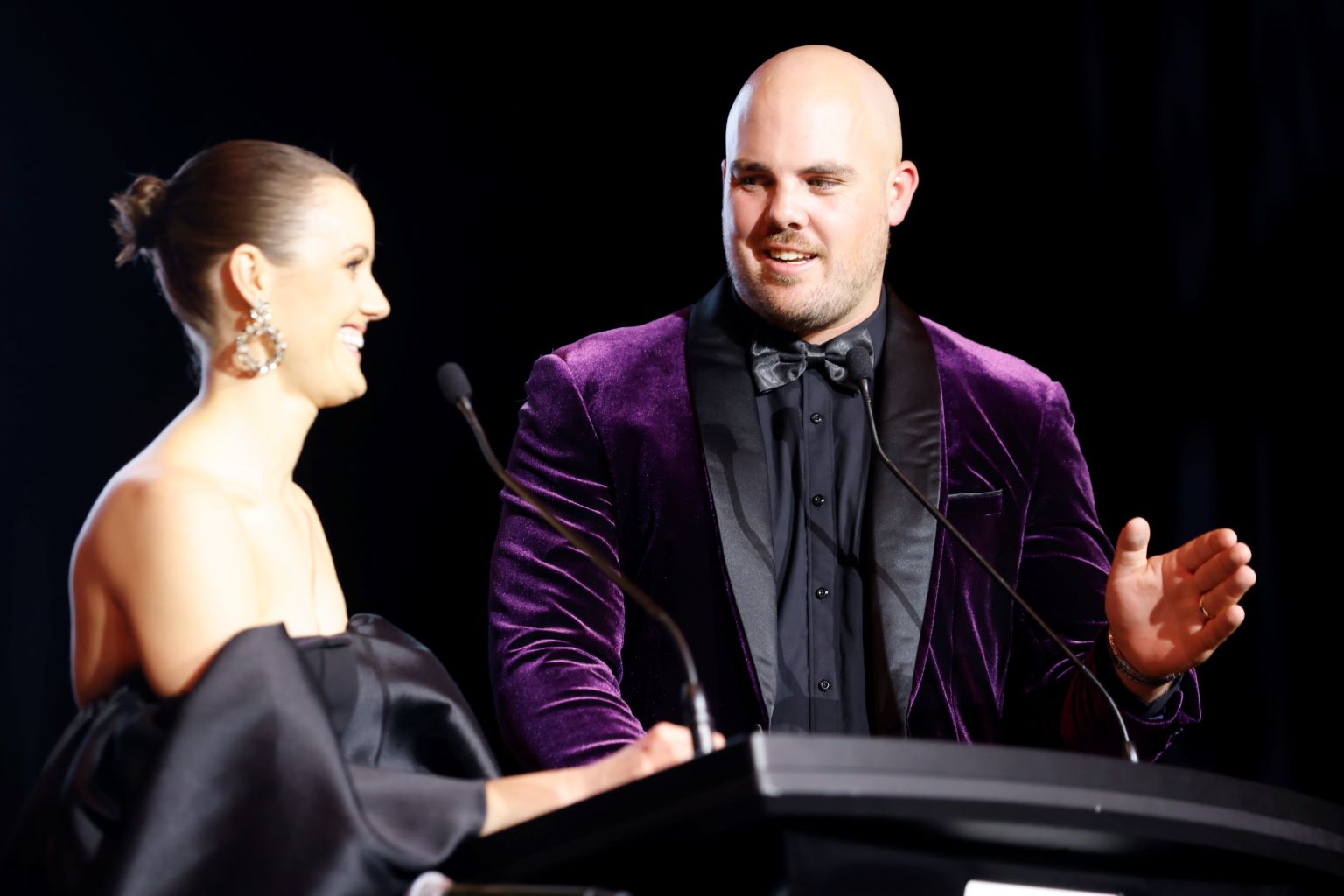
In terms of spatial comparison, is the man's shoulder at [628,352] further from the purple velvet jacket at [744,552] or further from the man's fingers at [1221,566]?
the man's fingers at [1221,566]

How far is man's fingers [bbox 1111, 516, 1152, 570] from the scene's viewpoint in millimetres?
2037

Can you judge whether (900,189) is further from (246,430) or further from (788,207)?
(246,430)

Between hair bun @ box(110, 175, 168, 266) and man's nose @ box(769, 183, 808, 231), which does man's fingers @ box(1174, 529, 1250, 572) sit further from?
hair bun @ box(110, 175, 168, 266)

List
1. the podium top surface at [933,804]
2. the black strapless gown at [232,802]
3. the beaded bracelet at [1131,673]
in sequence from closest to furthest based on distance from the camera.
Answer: the podium top surface at [933,804]
the black strapless gown at [232,802]
the beaded bracelet at [1131,673]

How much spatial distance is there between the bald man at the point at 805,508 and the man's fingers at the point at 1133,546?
8.0 inches

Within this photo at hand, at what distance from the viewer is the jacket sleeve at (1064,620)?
2.31 meters

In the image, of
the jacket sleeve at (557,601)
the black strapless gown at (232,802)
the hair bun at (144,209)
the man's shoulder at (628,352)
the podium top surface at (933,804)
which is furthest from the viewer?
the man's shoulder at (628,352)

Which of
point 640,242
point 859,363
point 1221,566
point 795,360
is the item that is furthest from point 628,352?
point 1221,566

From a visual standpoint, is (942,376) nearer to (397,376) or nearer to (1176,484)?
(1176,484)

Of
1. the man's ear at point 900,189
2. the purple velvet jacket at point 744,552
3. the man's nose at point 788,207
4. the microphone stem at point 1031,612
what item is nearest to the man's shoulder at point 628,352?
the purple velvet jacket at point 744,552

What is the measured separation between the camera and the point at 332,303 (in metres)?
1.84

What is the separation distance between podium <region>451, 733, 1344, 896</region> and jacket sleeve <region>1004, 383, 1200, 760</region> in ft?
2.45

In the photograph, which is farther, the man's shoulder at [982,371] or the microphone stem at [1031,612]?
the man's shoulder at [982,371]

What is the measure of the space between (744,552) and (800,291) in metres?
0.49
